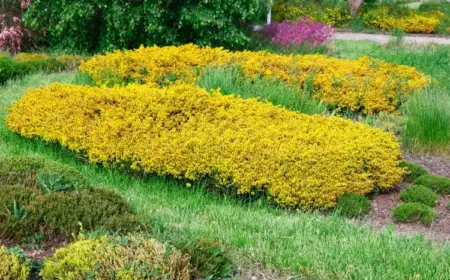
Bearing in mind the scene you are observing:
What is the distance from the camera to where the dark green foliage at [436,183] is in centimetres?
680

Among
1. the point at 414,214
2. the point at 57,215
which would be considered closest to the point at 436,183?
the point at 414,214

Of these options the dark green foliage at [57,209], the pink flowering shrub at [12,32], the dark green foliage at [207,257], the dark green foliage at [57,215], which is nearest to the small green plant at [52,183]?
the dark green foliage at [57,209]

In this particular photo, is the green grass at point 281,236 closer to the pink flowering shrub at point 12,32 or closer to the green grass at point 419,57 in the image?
the green grass at point 419,57

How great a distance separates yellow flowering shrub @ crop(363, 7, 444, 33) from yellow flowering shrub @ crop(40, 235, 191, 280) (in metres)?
22.2

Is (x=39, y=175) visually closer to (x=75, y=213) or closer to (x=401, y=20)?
(x=75, y=213)

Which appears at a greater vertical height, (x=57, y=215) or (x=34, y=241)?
(x=57, y=215)

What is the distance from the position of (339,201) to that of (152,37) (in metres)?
10.1

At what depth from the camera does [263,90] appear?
29.7 feet

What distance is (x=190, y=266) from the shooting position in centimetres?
405

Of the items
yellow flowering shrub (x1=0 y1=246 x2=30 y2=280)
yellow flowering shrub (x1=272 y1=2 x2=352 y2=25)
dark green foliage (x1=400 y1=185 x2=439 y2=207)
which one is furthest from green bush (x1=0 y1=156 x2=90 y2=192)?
yellow flowering shrub (x1=272 y1=2 x2=352 y2=25)

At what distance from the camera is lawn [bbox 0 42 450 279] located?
4340 mm

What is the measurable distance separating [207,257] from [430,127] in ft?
15.3

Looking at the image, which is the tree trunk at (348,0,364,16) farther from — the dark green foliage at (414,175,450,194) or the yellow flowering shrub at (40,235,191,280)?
the yellow flowering shrub at (40,235,191,280)

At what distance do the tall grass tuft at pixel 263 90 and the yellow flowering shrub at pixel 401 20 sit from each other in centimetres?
1657
